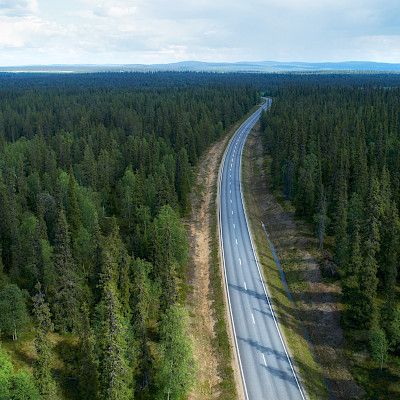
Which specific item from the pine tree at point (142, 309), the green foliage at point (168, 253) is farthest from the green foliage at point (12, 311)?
the green foliage at point (168, 253)

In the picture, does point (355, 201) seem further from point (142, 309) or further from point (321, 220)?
point (142, 309)

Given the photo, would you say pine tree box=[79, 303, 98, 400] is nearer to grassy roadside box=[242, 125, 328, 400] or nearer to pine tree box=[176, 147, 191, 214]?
grassy roadside box=[242, 125, 328, 400]

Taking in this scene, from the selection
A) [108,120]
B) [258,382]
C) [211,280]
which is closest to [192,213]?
[211,280]

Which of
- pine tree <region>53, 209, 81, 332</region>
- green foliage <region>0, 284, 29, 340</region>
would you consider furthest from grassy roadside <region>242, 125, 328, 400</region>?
green foliage <region>0, 284, 29, 340</region>

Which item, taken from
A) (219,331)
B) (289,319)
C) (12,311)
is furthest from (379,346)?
(12,311)

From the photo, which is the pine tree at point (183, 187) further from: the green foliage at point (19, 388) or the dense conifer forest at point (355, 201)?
the green foliage at point (19, 388)

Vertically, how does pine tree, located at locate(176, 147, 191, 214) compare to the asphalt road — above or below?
above

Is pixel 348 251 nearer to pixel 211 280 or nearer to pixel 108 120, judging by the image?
pixel 211 280
